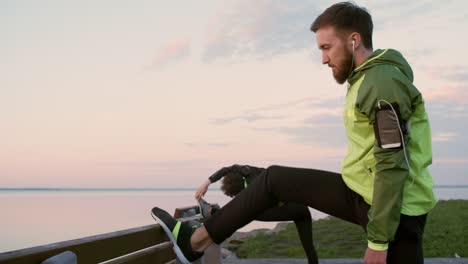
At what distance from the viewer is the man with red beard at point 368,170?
9.22 ft

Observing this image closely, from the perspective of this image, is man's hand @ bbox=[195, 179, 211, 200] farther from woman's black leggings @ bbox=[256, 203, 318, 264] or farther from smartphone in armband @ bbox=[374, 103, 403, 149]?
smartphone in armband @ bbox=[374, 103, 403, 149]

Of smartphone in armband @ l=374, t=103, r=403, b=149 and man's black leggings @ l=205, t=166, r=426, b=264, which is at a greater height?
smartphone in armband @ l=374, t=103, r=403, b=149

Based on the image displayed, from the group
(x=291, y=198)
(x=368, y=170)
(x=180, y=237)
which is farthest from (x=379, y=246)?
(x=180, y=237)

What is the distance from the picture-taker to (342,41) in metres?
3.12

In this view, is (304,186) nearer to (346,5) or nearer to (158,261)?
(346,5)

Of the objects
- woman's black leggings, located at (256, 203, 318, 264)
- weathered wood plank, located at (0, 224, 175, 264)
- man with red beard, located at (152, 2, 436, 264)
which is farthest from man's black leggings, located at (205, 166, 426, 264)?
woman's black leggings, located at (256, 203, 318, 264)

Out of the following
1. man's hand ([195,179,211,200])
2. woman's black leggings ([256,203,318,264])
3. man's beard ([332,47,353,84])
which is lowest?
woman's black leggings ([256,203,318,264])

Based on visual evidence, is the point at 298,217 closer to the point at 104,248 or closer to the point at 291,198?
the point at 291,198

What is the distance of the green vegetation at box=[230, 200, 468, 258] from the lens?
1157cm

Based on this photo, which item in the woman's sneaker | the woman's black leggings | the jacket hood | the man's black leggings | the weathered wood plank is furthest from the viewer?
the woman's black leggings

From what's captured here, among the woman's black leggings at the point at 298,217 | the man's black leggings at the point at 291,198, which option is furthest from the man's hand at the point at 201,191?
the man's black leggings at the point at 291,198

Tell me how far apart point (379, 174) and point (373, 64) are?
22.4 inches

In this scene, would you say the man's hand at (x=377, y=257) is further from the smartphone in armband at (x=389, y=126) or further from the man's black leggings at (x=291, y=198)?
the smartphone in armband at (x=389, y=126)

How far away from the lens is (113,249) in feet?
10.2
